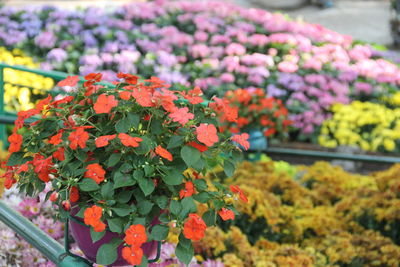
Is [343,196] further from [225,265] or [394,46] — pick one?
[394,46]

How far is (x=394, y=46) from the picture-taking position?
39.5 ft

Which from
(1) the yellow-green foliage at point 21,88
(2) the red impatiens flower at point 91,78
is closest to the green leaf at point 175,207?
(2) the red impatiens flower at point 91,78

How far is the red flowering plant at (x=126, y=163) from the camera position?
1720mm

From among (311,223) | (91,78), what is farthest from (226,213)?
(311,223)

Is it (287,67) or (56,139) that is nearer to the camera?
(56,139)

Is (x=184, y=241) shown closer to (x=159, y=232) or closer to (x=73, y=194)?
(x=159, y=232)

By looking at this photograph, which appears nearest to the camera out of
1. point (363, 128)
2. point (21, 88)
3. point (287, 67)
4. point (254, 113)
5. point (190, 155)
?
point (190, 155)

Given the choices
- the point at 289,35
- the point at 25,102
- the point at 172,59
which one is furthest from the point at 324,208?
the point at 289,35

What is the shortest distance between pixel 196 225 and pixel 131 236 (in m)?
0.19

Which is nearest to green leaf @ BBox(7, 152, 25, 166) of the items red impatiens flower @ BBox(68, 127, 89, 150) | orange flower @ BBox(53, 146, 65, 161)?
orange flower @ BBox(53, 146, 65, 161)

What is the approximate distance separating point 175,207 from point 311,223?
214cm

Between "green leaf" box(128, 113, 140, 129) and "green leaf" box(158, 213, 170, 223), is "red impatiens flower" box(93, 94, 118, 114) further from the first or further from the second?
"green leaf" box(158, 213, 170, 223)

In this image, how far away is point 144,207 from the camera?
1.77m

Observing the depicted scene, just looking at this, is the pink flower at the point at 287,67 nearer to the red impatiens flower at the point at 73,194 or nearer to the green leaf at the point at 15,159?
the green leaf at the point at 15,159
